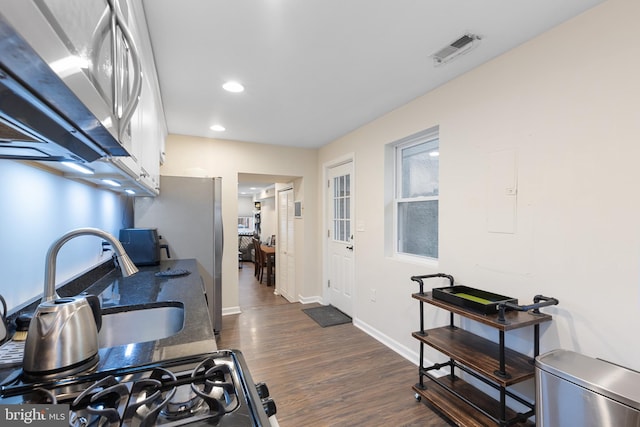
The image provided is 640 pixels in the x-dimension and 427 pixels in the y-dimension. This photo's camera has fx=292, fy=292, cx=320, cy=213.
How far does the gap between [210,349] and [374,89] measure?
7.41 feet

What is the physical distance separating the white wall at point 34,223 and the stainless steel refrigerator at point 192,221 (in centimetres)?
108

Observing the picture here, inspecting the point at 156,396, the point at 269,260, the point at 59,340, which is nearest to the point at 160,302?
the point at 59,340

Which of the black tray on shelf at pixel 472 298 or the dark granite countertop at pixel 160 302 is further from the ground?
the dark granite countertop at pixel 160 302

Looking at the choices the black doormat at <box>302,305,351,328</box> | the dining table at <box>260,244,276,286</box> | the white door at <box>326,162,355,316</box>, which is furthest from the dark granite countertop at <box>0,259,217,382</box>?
the dining table at <box>260,244,276,286</box>

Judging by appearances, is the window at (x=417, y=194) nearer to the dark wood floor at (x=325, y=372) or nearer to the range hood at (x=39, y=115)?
the dark wood floor at (x=325, y=372)

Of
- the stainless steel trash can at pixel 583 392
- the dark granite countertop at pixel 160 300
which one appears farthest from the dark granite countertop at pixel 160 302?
the stainless steel trash can at pixel 583 392

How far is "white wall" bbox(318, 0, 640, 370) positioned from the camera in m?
1.39

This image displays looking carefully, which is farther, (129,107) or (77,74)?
(129,107)

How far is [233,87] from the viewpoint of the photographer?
7.81ft

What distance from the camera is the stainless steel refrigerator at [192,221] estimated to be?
2.99 metres

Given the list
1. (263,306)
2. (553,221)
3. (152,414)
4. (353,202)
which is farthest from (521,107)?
(263,306)

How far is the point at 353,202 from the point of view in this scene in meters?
3.59

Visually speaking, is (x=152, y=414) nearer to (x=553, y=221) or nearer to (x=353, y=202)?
(x=553, y=221)

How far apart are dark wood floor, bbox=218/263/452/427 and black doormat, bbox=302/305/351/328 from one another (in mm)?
102
